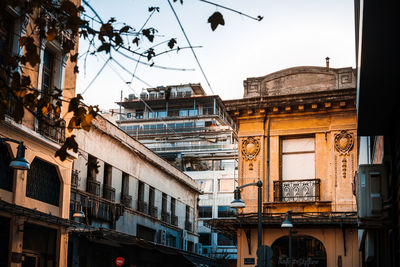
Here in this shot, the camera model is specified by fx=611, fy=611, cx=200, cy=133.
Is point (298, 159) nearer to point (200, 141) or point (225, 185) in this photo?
point (225, 185)

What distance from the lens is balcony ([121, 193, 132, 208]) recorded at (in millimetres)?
32666

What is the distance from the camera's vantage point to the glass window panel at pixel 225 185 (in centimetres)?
6362

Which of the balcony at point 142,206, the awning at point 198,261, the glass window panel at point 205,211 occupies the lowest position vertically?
the awning at point 198,261

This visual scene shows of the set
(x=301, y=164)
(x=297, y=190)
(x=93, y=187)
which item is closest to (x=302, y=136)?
(x=301, y=164)

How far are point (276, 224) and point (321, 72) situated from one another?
260 inches

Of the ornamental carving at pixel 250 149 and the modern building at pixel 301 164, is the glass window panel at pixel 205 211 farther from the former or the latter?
the ornamental carving at pixel 250 149

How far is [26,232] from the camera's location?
1928cm

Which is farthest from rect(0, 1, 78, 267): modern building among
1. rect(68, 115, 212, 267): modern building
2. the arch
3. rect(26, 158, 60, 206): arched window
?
the arch

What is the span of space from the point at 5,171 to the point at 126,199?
50.7 feet

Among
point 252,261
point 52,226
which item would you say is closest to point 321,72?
point 252,261

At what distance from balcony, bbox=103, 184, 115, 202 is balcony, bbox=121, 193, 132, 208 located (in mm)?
1394

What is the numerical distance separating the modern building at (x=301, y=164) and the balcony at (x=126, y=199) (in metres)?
8.70

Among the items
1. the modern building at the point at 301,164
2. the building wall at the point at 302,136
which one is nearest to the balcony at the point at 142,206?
the modern building at the point at 301,164

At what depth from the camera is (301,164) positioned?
24.6m
